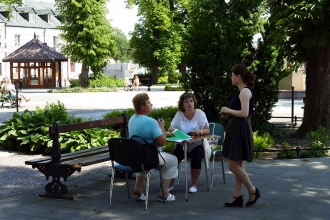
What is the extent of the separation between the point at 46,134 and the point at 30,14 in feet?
234

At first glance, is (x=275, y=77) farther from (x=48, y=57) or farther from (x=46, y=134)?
(x=48, y=57)

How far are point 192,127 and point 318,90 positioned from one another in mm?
5792

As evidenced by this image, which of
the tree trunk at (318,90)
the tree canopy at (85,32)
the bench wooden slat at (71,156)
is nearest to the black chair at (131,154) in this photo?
the bench wooden slat at (71,156)

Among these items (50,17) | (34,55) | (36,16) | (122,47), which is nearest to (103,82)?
(34,55)

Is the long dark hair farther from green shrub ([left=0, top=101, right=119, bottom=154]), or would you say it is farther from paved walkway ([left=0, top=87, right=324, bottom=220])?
green shrub ([left=0, top=101, right=119, bottom=154])

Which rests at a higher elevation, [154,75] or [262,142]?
[154,75]

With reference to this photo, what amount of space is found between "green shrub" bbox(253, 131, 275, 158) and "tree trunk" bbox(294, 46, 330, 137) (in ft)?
4.38

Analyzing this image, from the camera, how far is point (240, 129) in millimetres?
6957

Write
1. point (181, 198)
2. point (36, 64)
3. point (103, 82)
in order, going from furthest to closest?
point (36, 64) < point (103, 82) < point (181, 198)

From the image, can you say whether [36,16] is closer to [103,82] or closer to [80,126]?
[103,82]

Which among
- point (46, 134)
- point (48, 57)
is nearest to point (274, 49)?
point (46, 134)

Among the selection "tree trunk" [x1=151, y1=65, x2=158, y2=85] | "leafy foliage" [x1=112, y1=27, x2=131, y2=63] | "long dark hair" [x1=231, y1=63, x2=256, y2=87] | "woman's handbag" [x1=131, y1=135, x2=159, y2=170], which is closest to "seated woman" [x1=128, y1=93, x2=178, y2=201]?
"woman's handbag" [x1=131, y1=135, x2=159, y2=170]

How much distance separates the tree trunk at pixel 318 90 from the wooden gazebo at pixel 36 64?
143 ft

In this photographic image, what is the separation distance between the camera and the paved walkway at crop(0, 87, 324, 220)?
6.71 metres
